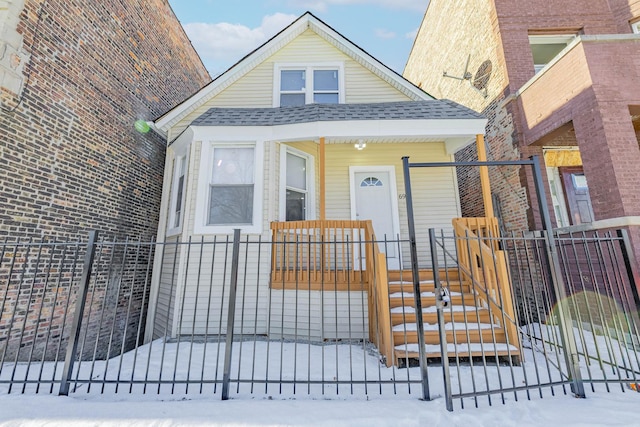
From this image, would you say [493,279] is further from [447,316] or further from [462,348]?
[462,348]

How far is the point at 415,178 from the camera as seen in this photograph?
7125 millimetres

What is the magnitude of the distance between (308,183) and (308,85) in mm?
2962

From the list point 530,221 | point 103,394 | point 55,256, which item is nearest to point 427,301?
point 530,221

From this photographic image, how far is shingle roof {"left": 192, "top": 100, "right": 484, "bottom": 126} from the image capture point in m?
5.89

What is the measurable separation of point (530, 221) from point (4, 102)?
1039cm

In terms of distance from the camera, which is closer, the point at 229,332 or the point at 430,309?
the point at 229,332

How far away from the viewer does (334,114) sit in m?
6.01

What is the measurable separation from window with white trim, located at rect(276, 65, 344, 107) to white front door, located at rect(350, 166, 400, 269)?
221 cm

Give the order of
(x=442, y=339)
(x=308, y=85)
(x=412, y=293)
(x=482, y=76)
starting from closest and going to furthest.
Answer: (x=442, y=339)
(x=412, y=293)
(x=308, y=85)
(x=482, y=76)

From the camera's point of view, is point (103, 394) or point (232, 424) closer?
point (232, 424)

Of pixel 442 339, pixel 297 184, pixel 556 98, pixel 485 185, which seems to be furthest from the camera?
pixel 297 184

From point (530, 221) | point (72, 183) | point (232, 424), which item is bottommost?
point (232, 424)

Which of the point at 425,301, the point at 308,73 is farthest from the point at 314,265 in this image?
the point at 308,73

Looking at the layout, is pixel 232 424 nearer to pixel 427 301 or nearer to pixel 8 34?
pixel 427 301
